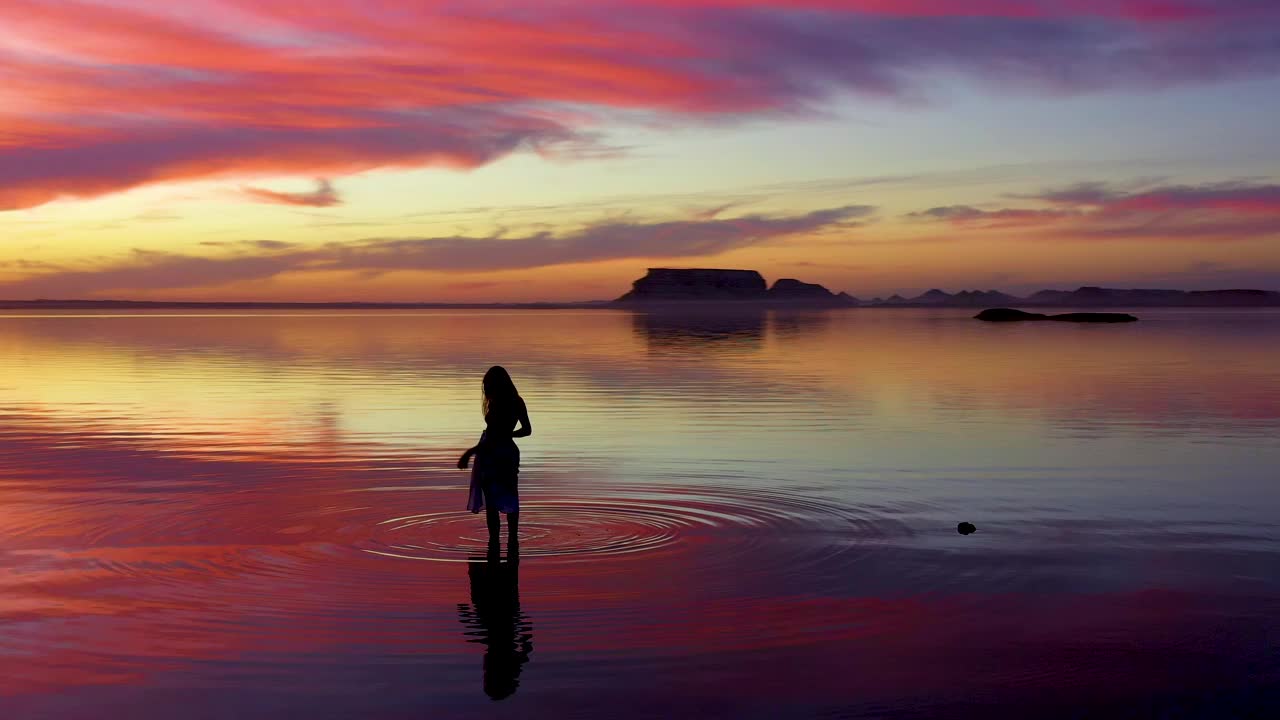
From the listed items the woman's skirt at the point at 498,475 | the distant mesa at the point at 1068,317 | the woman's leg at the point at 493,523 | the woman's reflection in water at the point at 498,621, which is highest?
the woman's skirt at the point at 498,475

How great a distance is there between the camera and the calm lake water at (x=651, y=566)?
9516 millimetres

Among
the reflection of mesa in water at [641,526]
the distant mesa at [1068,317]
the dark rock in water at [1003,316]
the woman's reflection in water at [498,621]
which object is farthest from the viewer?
the dark rock in water at [1003,316]

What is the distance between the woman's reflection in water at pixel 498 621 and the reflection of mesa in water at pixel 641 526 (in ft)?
2.51

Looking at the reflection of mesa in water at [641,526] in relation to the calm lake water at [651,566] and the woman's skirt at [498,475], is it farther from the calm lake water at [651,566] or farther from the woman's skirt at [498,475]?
the woman's skirt at [498,475]

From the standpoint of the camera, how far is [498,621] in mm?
11359

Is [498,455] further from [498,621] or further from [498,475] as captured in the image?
[498,621]

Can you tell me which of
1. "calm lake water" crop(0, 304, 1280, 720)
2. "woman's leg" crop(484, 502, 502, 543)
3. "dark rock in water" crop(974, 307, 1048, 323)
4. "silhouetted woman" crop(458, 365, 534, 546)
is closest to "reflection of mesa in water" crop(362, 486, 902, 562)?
"calm lake water" crop(0, 304, 1280, 720)

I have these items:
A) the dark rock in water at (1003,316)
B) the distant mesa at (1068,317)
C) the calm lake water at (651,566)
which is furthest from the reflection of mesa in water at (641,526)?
the dark rock in water at (1003,316)

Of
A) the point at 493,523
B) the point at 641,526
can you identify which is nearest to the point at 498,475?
the point at 493,523

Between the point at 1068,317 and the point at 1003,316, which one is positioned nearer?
the point at 1003,316

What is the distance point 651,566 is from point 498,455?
7.59 feet

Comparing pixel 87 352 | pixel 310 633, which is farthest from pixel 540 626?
pixel 87 352

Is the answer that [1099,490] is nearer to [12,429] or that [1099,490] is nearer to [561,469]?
[561,469]

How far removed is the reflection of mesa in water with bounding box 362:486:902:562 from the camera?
48.5 feet
